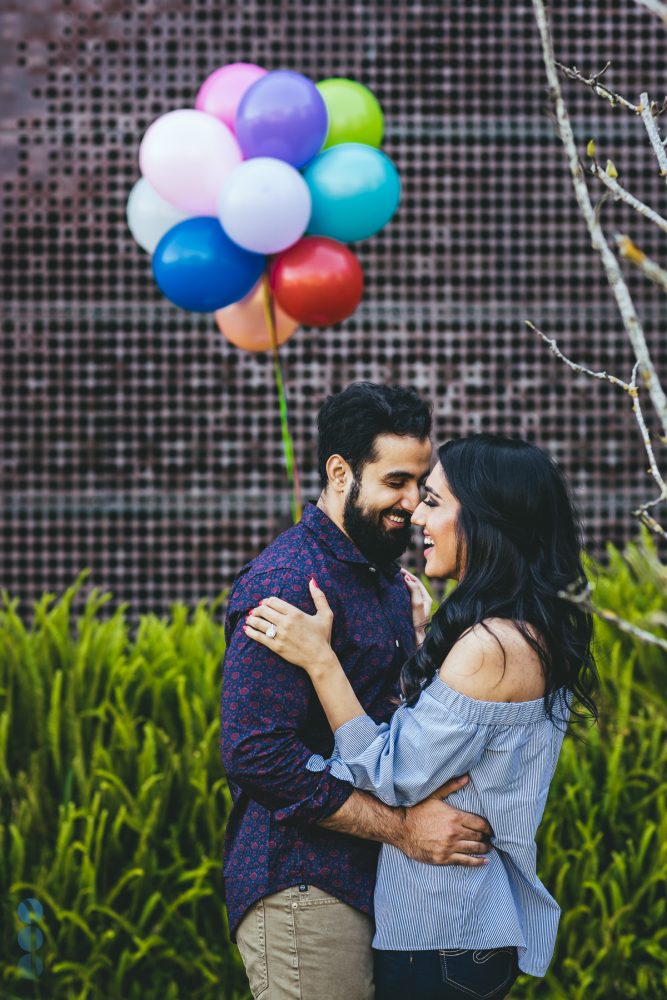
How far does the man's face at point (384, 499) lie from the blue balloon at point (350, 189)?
1.12m

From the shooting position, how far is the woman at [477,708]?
1.92m

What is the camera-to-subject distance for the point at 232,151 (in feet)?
10.2

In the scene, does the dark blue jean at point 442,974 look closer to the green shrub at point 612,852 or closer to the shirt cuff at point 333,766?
the shirt cuff at point 333,766

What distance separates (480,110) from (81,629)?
3156 mm

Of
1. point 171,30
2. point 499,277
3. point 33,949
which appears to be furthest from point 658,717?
point 171,30

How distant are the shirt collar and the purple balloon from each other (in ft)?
4.14

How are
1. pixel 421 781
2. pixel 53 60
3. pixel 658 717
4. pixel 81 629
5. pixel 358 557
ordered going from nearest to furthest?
1. pixel 421 781
2. pixel 358 557
3. pixel 658 717
4. pixel 81 629
5. pixel 53 60

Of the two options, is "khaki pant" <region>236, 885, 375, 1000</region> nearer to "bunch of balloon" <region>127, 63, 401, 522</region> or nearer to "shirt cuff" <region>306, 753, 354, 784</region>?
"shirt cuff" <region>306, 753, 354, 784</region>

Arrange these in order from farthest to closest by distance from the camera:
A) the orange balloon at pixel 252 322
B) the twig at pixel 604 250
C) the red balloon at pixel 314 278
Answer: the orange balloon at pixel 252 322
the red balloon at pixel 314 278
the twig at pixel 604 250

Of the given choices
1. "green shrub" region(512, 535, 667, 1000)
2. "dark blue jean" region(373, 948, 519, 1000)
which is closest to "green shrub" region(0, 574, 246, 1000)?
"green shrub" region(512, 535, 667, 1000)

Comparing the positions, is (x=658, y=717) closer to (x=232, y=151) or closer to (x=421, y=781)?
(x=421, y=781)

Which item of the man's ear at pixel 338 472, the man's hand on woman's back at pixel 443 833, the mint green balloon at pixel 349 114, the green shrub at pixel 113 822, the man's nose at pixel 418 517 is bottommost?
the green shrub at pixel 113 822

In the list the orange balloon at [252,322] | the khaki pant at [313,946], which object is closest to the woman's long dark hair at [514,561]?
the khaki pant at [313,946]

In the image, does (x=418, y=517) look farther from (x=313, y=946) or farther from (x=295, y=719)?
(x=313, y=946)
